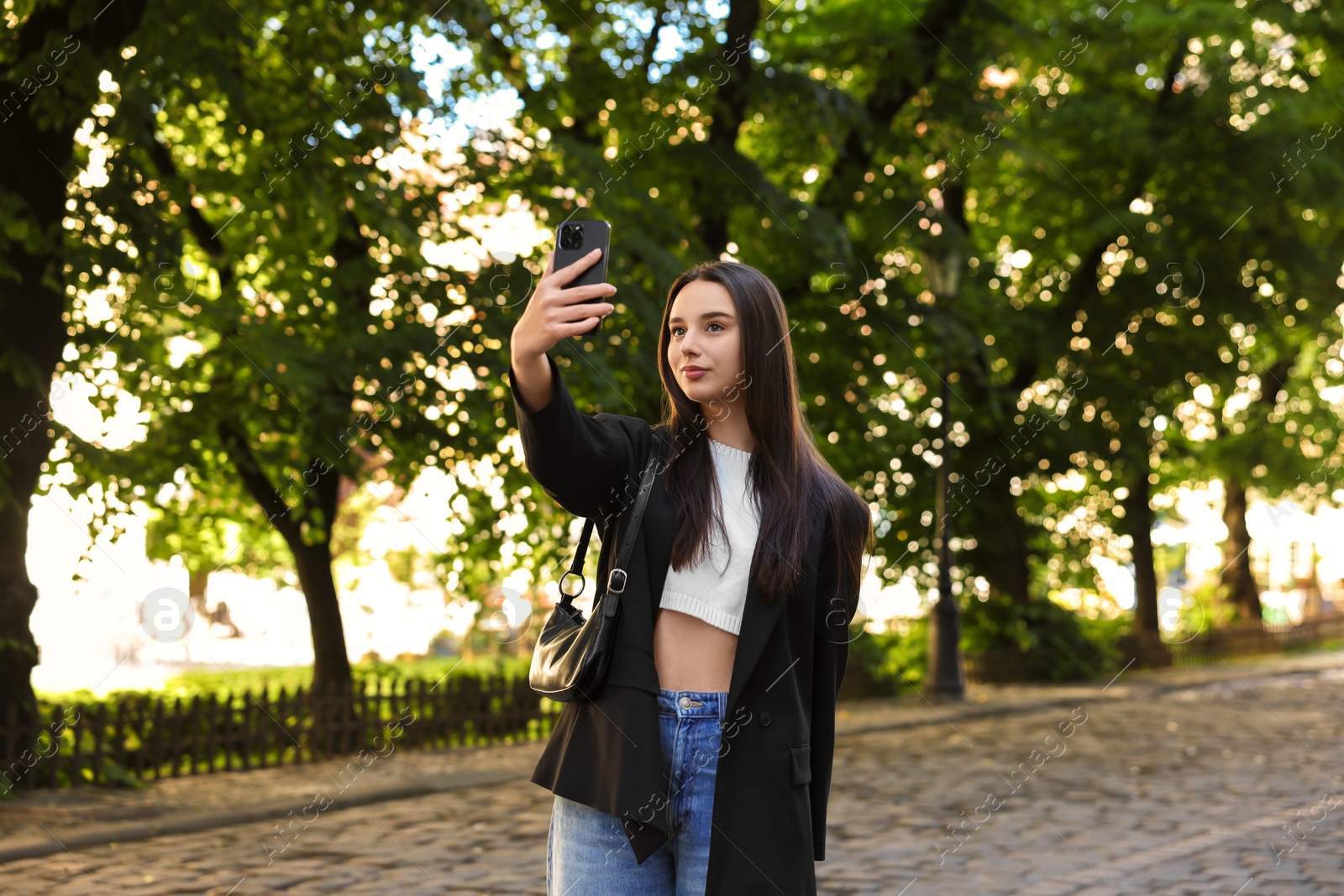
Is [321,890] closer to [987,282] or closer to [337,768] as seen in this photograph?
[337,768]

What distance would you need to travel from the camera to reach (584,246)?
236 cm

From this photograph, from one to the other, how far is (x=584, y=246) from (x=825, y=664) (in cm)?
97

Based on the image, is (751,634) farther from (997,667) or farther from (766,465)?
(997,667)

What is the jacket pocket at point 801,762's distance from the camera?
2.51m

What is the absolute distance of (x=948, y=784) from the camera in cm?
1024

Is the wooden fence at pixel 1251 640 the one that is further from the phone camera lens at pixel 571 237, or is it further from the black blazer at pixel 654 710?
the phone camera lens at pixel 571 237

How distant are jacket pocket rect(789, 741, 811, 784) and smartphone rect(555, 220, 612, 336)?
2.85 feet

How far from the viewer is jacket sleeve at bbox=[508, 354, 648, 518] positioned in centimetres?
234

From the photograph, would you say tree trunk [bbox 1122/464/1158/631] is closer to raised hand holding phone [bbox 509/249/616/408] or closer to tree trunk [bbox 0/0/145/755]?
tree trunk [bbox 0/0/145/755]

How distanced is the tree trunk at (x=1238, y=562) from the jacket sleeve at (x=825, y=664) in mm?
28024

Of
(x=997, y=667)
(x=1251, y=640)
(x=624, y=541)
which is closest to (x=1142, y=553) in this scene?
(x=1251, y=640)

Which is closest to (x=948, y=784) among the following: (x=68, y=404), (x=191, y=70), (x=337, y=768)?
(x=337, y=768)

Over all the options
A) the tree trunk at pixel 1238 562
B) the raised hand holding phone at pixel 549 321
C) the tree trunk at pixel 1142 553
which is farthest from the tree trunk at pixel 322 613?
the tree trunk at pixel 1238 562

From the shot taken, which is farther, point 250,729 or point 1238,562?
point 1238,562
